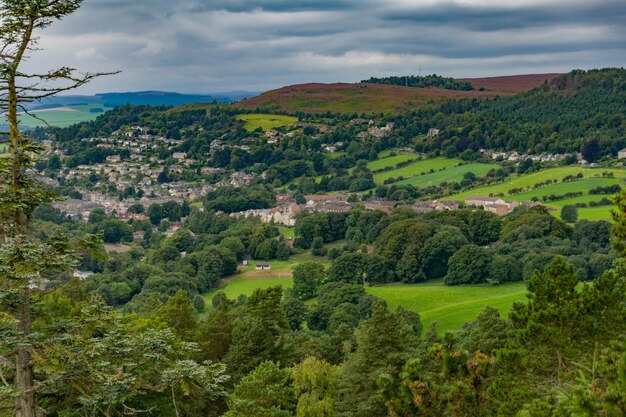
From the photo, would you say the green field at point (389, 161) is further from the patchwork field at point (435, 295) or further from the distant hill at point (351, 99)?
the patchwork field at point (435, 295)

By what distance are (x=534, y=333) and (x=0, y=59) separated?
10.9 metres

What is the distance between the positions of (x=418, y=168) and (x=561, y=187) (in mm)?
38538

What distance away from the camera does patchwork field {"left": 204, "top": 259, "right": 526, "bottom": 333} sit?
4544cm

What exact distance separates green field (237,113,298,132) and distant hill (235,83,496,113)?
624 centimetres

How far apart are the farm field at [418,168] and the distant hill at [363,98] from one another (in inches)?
1764

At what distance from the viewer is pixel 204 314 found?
56688mm

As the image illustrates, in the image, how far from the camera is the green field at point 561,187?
7968 centimetres

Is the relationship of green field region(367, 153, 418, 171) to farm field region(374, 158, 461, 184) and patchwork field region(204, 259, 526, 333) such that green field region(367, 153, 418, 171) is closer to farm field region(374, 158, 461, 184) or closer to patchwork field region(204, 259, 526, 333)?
farm field region(374, 158, 461, 184)

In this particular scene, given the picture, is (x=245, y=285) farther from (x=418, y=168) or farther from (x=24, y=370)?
(x=418, y=168)

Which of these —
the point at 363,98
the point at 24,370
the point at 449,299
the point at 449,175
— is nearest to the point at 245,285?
the point at 449,299

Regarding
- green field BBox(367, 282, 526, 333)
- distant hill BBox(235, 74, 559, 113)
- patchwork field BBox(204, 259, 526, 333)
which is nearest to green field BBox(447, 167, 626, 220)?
green field BBox(367, 282, 526, 333)

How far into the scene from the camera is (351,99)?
7515 inches

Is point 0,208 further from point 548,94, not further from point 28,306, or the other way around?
point 548,94

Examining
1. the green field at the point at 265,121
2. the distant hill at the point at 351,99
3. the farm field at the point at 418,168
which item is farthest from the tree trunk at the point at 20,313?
the distant hill at the point at 351,99
